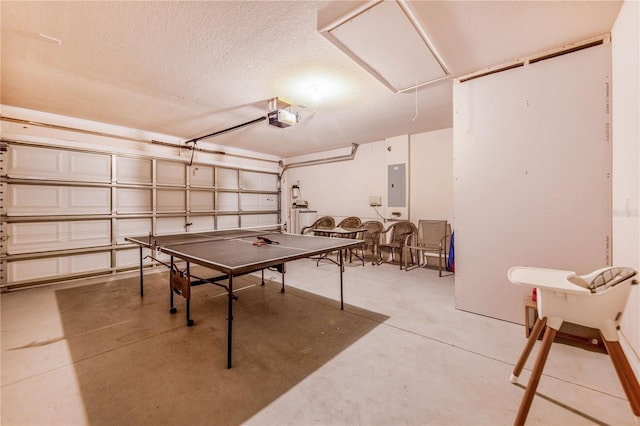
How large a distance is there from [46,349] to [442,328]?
3782 millimetres

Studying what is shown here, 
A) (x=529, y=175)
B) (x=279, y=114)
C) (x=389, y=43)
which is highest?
(x=389, y=43)

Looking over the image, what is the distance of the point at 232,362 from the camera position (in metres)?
2.12

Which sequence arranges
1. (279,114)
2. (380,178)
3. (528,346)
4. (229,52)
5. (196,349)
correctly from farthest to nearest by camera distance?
(380,178) < (279,114) < (229,52) < (196,349) < (528,346)

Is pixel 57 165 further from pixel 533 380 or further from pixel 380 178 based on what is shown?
pixel 533 380

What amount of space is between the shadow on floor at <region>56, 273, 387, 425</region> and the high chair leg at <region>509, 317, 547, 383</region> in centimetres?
122

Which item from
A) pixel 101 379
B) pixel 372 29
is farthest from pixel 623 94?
pixel 101 379

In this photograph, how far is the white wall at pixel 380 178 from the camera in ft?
17.8

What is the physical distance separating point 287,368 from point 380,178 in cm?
508

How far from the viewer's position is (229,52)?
8.54ft

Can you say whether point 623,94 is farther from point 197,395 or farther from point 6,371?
point 6,371

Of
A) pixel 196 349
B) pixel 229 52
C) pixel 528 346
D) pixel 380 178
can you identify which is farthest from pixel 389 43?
pixel 380 178

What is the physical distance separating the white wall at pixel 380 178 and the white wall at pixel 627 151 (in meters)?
3.08

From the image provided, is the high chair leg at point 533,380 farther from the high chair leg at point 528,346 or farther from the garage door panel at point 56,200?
the garage door panel at point 56,200

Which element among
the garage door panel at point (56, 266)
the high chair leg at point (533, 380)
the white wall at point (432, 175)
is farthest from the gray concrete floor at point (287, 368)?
the white wall at point (432, 175)
